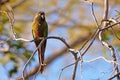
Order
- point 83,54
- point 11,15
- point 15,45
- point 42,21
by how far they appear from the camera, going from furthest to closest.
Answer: point 15,45 → point 42,21 → point 11,15 → point 83,54

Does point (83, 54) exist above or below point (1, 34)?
above

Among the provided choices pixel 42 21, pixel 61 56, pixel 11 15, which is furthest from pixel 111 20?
pixel 61 56

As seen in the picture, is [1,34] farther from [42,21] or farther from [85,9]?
[85,9]

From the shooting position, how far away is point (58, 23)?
36.3 feet

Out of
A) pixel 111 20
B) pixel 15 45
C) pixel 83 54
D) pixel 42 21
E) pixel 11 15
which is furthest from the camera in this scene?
pixel 15 45

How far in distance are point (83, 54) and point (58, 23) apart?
25.9 ft

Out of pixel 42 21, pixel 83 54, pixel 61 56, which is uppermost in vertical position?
pixel 83 54

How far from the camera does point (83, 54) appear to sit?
3.19m

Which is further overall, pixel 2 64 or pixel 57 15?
pixel 57 15

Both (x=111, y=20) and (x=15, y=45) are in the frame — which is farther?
(x=15, y=45)

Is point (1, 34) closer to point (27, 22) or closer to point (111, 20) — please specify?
point (111, 20)

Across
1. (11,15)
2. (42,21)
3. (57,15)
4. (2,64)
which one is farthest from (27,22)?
(11,15)

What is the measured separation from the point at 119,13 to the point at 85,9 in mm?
7397

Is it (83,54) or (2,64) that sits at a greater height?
(83,54)
